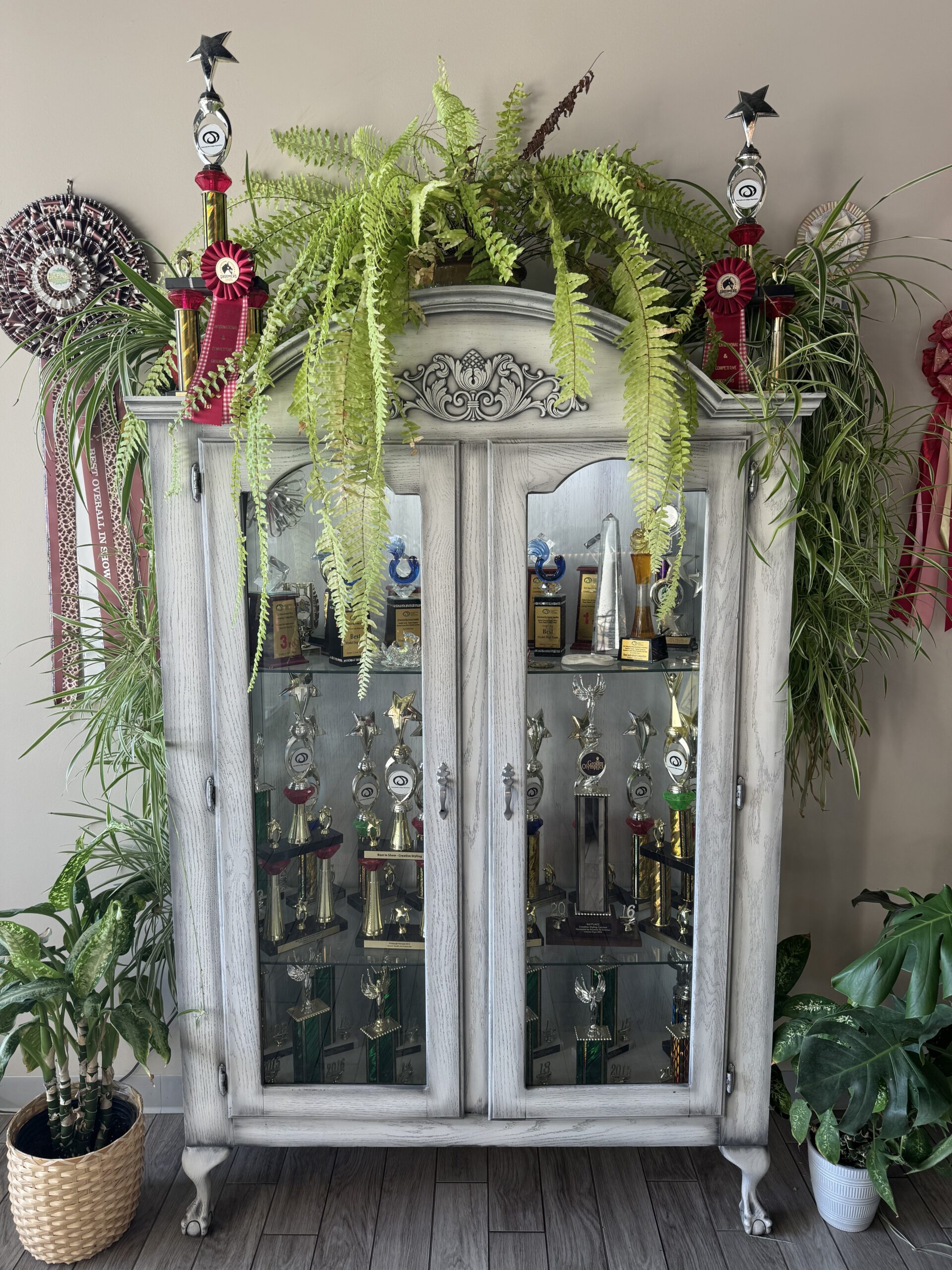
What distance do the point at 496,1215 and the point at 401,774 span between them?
1.00m

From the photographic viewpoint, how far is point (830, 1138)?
1.77 meters

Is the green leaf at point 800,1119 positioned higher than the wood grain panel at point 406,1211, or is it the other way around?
the green leaf at point 800,1119

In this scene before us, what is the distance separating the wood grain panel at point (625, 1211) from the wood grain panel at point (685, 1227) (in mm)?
18

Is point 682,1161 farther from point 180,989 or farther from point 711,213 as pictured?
point 711,213

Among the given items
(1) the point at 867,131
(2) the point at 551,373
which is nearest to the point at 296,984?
(2) the point at 551,373

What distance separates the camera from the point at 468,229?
1.72 meters

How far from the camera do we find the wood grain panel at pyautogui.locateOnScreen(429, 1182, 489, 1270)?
5.78 ft

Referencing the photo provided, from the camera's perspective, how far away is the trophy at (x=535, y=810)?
1724 mm

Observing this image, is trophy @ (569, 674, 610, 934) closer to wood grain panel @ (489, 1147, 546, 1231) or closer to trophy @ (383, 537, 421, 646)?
trophy @ (383, 537, 421, 646)

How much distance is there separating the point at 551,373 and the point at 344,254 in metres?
0.41

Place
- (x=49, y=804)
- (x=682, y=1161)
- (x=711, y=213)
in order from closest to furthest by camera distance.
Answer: (x=711, y=213) → (x=682, y=1161) → (x=49, y=804)

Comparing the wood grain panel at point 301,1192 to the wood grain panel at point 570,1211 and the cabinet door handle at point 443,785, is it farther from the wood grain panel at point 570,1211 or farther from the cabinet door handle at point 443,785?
the cabinet door handle at point 443,785

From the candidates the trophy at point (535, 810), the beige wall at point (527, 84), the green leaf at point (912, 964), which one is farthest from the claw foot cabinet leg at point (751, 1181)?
the beige wall at point (527, 84)

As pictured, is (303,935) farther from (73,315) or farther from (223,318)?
(73,315)
